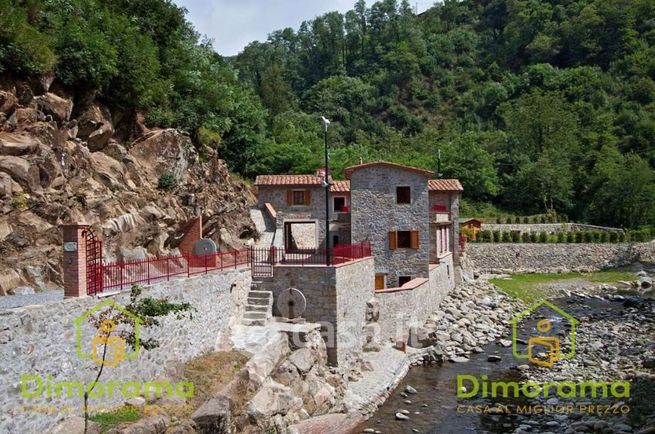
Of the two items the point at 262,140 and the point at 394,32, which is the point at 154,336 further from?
the point at 394,32

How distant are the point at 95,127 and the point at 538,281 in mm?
36695

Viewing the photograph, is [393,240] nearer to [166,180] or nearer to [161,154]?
[166,180]

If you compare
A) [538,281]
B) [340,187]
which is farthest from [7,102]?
[538,281]

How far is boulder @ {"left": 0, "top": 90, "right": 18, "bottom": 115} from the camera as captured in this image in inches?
764

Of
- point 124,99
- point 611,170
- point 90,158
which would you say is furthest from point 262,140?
point 611,170

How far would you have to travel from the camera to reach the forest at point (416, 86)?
85.5ft

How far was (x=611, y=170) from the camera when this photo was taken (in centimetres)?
6153

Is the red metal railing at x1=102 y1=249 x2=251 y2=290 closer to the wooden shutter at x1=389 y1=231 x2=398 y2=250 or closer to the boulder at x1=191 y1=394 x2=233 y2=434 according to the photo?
the boulder at x1=191 y1=394 x2=233 y2=434

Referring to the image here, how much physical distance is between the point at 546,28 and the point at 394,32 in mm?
33126

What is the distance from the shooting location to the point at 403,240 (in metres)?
29.7

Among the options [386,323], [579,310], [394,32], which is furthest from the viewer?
[394,32]

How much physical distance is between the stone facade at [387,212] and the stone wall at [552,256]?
20899 millimetres

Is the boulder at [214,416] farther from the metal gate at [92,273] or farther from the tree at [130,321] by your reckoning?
the metal gate at [92,273]

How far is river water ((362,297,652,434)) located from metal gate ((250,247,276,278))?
6.94 meters
